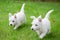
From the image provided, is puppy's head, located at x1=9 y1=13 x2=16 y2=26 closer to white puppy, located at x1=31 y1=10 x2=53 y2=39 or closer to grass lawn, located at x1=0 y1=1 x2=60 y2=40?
grass lawn, located at x1=0 y1=1 x2=60 y2=40

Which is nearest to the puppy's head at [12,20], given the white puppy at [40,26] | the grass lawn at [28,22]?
the grass lawn at [28,22]

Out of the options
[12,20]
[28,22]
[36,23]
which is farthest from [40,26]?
[28,22]

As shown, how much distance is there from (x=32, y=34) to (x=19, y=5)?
2.42m

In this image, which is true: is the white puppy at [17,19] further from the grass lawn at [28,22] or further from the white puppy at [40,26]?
the white puppy at [40,26]

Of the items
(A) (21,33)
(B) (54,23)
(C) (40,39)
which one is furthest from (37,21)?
(B) (54,23)

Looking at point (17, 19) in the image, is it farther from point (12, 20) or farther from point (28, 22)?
point (28, 22)

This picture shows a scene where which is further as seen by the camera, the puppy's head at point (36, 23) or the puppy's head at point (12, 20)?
the puppy's head at point (12, 20)

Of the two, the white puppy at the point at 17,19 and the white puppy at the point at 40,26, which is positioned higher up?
the white puppy at the point at 17,19

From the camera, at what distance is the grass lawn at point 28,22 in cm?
412

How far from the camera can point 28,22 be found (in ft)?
16.0

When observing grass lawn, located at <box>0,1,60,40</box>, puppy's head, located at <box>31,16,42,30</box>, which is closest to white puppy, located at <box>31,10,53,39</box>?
puppy's head, located at <box>31,16,42,30</box>

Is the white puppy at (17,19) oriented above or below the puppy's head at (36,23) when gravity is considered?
above

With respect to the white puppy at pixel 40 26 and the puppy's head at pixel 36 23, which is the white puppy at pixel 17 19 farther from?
the puppy's head at pixel 36 23

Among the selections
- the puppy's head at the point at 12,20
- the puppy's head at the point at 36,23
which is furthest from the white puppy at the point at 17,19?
the puppy's head at the point at 36,23
